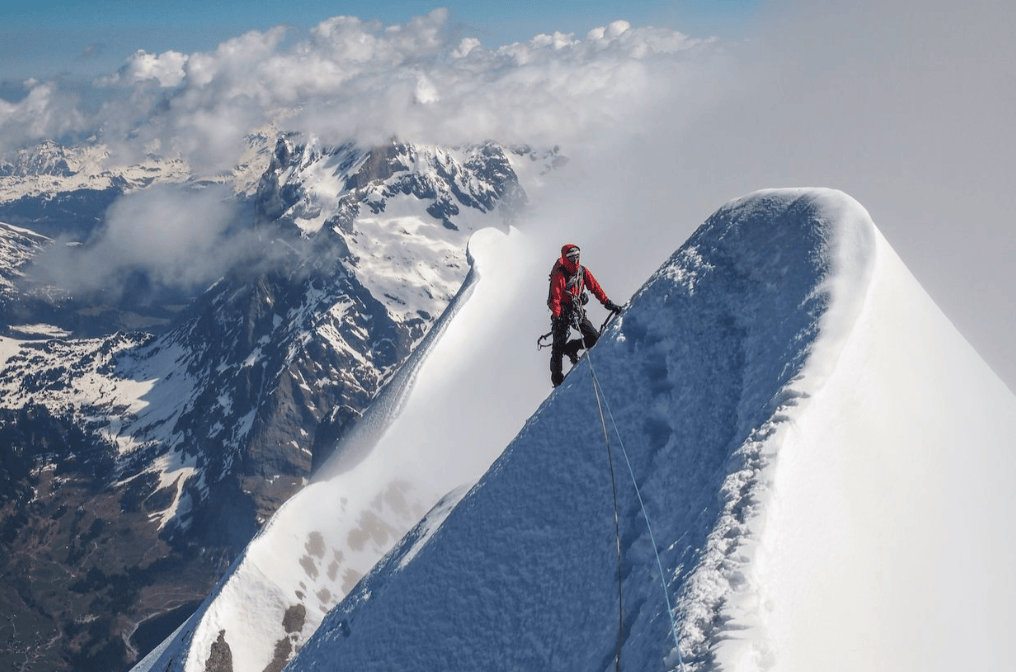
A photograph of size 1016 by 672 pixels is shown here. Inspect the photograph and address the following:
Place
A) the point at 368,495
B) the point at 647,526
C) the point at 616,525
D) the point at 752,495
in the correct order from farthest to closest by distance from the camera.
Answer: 1. the point at 368,495
2. the point at 616,525
3. the point at 647,526
4. the point at 752,495

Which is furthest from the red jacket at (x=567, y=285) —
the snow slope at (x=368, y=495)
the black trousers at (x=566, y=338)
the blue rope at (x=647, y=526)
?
the snow slope at (x=368, y=495)

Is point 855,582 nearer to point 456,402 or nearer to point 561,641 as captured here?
point 561,641

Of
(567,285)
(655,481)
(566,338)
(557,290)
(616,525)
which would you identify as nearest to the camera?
(616,525)

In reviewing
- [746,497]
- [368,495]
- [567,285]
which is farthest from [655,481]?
[368,495]

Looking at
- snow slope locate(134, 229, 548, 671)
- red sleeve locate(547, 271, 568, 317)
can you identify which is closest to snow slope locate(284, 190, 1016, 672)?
red sleeve locate(547, 271, 568, 317)

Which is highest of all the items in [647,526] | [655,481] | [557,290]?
[557,290]

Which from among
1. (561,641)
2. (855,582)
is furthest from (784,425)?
(561,641)

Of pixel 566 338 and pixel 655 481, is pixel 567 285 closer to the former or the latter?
pixel 566 338

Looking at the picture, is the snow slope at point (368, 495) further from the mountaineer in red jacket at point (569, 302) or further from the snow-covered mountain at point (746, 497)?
the snow-covered mountain at point (746, 497)
